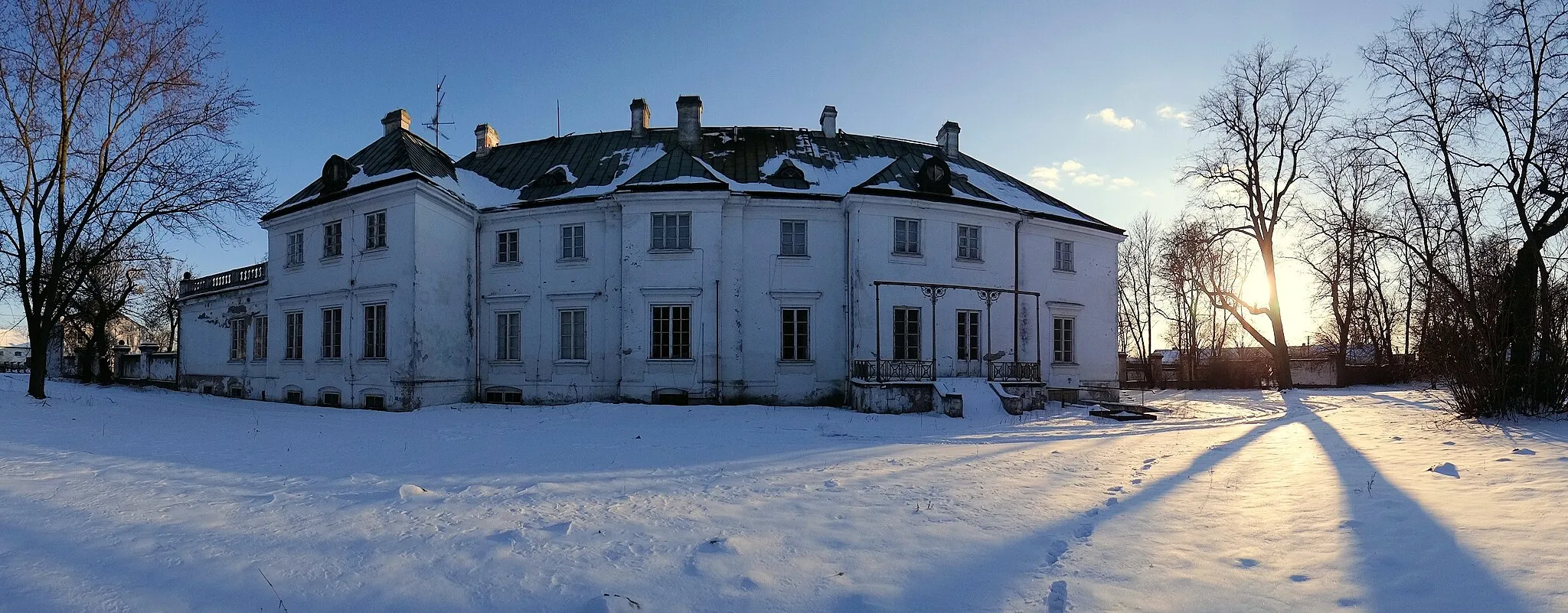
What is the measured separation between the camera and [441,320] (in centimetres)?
1842

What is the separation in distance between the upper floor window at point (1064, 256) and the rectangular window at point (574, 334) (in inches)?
586

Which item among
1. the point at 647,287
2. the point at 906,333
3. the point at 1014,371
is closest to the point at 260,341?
the point at 647,287

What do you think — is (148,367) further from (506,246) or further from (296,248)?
(506,246)

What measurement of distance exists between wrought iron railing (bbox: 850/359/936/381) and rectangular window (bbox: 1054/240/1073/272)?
277 inches

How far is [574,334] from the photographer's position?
63.5 ft

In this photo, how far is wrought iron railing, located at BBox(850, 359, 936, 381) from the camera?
17.2 m

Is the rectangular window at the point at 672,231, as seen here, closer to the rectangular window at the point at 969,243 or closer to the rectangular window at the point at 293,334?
the rectangular window at the point at 969,243

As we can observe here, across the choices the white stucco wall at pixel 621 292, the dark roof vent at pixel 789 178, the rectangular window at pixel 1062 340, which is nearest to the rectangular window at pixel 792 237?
the white stucco wall at pixel 621 292

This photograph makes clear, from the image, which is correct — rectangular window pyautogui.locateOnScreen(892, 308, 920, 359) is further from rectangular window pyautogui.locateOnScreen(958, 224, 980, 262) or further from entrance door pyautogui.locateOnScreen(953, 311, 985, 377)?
rectangular window pyautogui.locateOnScreen(958, 224, 980, 262)

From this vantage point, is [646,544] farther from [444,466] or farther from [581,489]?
[444,466]

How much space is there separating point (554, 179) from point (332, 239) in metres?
6.33

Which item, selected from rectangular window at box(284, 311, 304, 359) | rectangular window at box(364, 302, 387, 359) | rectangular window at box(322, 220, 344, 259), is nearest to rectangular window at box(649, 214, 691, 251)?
rectangular window at box(364, 302, 387, 359)

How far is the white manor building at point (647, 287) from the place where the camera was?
1805cm

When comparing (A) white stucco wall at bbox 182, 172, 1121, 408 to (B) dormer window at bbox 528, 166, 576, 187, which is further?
(B) dormer window at bbox 528, 166, 576, 187
